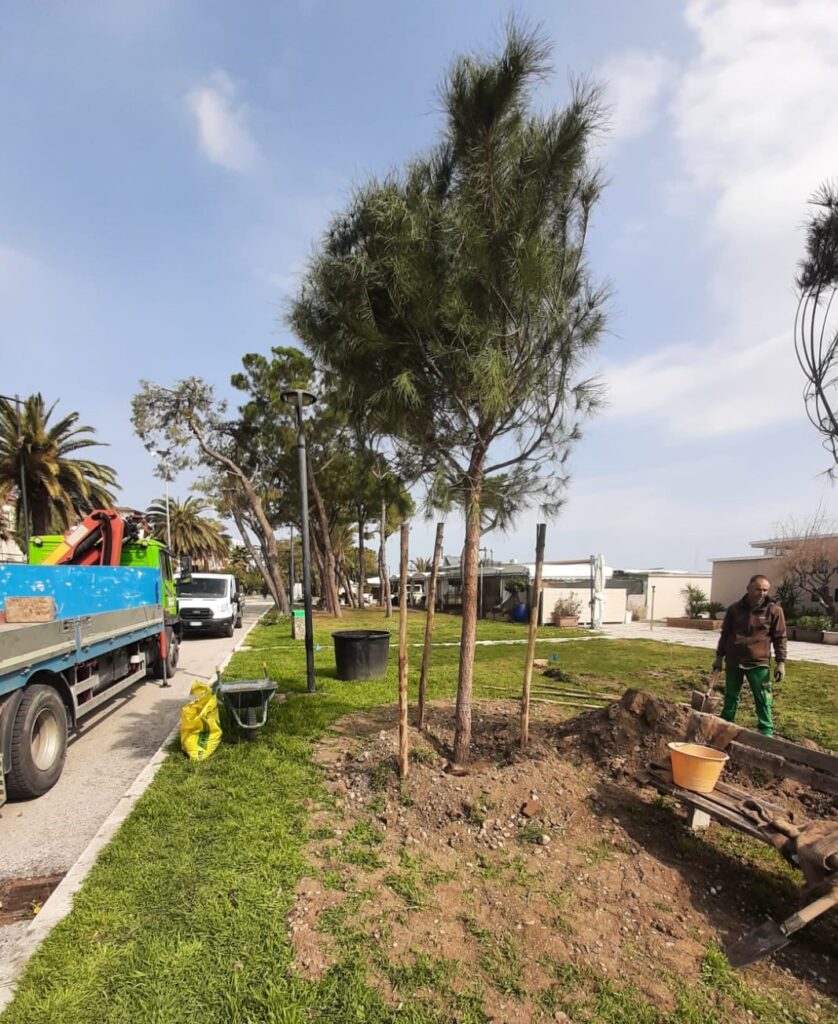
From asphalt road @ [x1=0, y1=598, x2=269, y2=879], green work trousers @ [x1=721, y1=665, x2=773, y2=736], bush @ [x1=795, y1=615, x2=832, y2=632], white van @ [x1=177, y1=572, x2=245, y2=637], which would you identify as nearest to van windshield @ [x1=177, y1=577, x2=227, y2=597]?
white van @ [x1=177, y1=572, x2=245, y2=637]

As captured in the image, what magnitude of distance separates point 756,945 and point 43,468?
23695mm

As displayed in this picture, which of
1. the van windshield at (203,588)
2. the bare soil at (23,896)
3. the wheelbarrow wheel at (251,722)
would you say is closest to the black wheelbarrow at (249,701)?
the wheelbarrow wheel at (251,722)

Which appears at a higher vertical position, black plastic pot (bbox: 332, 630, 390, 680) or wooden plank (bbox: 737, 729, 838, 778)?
wooden plank (bbox: 737, 729, 838, 778)

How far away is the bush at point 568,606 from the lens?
22703mm

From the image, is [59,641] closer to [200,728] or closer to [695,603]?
[200,728]

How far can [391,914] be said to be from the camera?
118 inches

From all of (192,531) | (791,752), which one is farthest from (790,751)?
(192,531)

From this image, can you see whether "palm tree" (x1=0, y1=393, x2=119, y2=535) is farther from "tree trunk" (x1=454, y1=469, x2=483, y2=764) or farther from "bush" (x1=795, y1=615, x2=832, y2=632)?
"bush" (x1=795, y1=615, x2=832, y2=632)

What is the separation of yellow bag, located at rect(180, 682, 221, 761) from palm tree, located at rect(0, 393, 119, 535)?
1775 centimetres

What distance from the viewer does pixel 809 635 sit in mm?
18078

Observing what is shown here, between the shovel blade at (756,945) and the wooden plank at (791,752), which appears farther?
the wooden plank at (791,752)

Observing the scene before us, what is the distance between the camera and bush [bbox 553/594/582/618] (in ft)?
74.5

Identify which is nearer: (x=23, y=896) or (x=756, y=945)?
(x=756, y=945)

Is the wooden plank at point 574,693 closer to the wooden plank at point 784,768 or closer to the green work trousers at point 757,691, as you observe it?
the green work trousers at point 757,691
